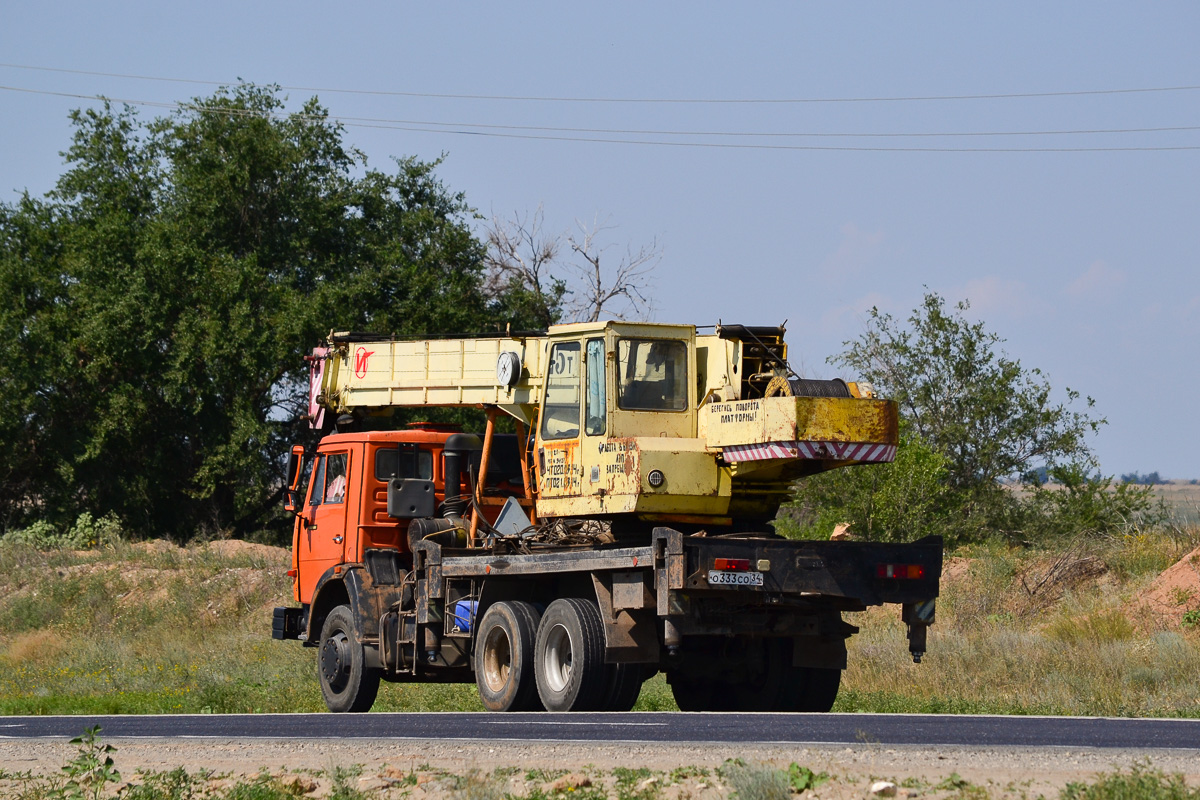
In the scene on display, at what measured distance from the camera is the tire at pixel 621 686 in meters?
13.2

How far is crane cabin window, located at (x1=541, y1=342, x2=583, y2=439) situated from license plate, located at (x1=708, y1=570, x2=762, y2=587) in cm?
248

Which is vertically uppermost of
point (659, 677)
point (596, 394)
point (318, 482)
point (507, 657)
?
point (596, 394)

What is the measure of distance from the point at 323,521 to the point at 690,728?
8114 mm

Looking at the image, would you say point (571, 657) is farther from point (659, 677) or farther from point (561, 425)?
point (659, 677)

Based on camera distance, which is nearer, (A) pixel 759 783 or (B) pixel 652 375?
(A) pixel 759 783

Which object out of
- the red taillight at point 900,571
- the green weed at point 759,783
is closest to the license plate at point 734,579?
the red taillight at point 900,571

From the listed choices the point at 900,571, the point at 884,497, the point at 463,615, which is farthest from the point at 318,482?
the point at 884,497

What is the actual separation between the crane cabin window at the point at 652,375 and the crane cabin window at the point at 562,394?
53cm

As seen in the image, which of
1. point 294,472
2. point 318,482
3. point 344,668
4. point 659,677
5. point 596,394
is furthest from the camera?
point 659,677

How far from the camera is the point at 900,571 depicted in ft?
42.9

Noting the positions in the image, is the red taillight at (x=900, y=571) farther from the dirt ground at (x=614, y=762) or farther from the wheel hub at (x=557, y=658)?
the dirt ground at (x=614, y=762)

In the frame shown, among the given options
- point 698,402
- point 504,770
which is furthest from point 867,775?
point 698,402

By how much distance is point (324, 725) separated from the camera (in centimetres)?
1184

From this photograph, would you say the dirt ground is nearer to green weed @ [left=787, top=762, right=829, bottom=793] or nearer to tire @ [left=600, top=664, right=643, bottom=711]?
green weed @ [left=787, top=762, right=829, bottom=793]
